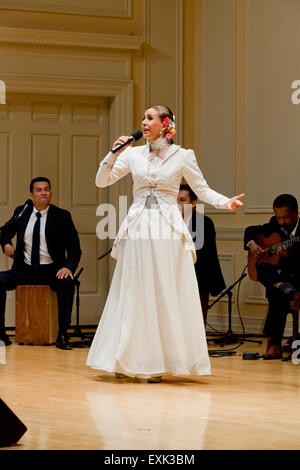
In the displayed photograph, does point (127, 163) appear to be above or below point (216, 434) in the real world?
above

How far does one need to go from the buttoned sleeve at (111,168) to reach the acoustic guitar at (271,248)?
1.43 meters

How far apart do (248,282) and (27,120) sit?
8.51 feet

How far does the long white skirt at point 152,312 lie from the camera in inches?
196

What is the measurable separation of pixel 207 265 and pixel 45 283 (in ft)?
4.44

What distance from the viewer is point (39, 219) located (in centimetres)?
719

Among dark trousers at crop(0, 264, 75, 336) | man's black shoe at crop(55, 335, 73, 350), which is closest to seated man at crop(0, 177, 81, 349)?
dark trousers at crop(0, 264, 75, 336)

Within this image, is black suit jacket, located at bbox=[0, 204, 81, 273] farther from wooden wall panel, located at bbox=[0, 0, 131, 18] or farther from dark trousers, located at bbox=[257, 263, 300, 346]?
wooden wall panel, located at bbox=[0, 0, 131, 18]

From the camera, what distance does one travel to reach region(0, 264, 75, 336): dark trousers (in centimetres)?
688

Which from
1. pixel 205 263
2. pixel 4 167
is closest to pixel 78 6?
pixel 4 167

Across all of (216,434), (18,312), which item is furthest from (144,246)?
(18,312)

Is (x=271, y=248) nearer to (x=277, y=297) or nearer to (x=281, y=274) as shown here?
(x=281, y=274)

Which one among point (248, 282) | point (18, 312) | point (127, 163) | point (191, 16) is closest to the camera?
point (127, 163)

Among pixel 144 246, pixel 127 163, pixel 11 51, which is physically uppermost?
pixel 11 51
